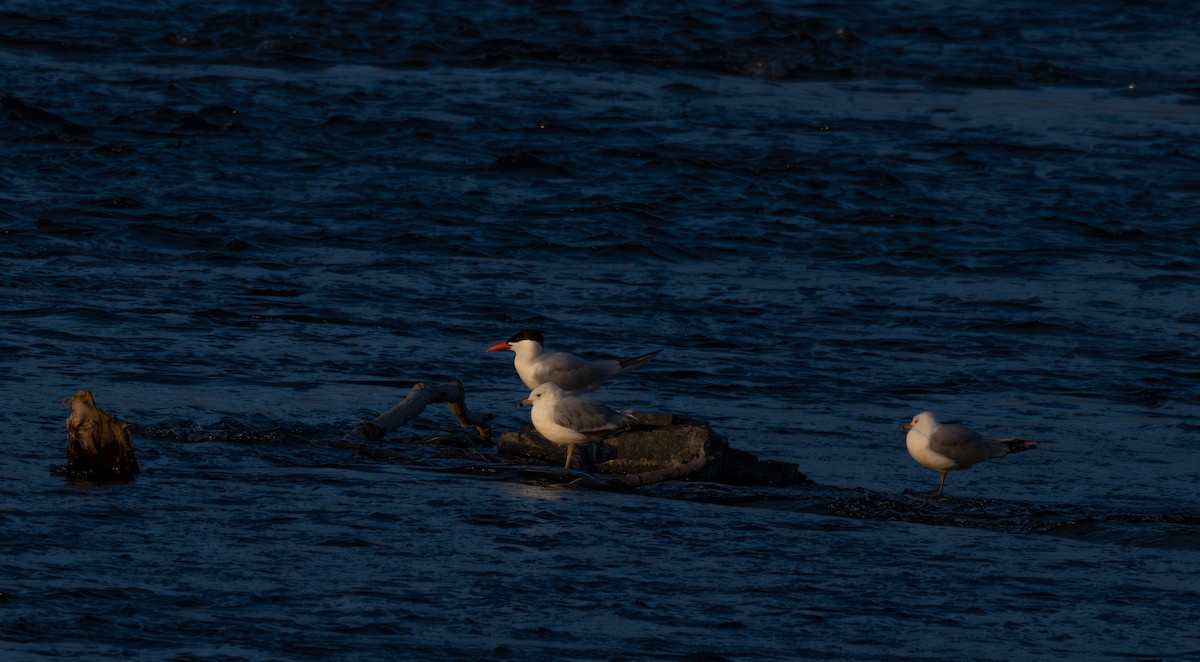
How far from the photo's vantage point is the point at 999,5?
30.9 metres

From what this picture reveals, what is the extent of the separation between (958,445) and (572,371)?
256 cm

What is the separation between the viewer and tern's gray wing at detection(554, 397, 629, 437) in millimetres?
10500

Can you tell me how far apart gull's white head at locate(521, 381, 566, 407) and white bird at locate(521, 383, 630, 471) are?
2 centimetres

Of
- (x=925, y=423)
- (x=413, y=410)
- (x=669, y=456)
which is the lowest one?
(x=669, y=456)

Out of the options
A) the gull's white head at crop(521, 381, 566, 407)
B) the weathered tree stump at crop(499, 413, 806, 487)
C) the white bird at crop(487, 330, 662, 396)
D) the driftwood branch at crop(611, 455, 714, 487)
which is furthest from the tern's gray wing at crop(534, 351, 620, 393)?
the driftwood branch at crop(611, 455, 714, 487)

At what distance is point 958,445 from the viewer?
10688 mm

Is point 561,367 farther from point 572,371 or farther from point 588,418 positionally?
point 588,418

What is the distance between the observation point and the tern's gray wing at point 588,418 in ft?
34.4

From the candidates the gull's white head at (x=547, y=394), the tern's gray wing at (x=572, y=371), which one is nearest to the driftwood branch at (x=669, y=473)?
the gull's white head at (x=547, y=394)

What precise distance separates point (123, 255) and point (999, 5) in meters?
18.9

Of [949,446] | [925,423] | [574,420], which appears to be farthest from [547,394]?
[949,446]

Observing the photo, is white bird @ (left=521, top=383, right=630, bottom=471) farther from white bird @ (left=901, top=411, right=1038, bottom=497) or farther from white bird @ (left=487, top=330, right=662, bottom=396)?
white bird @ (left=901, top=411, right=1038, bottom=497)

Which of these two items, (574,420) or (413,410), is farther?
(413,410)

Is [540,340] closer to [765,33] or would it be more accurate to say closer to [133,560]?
[133,560]
